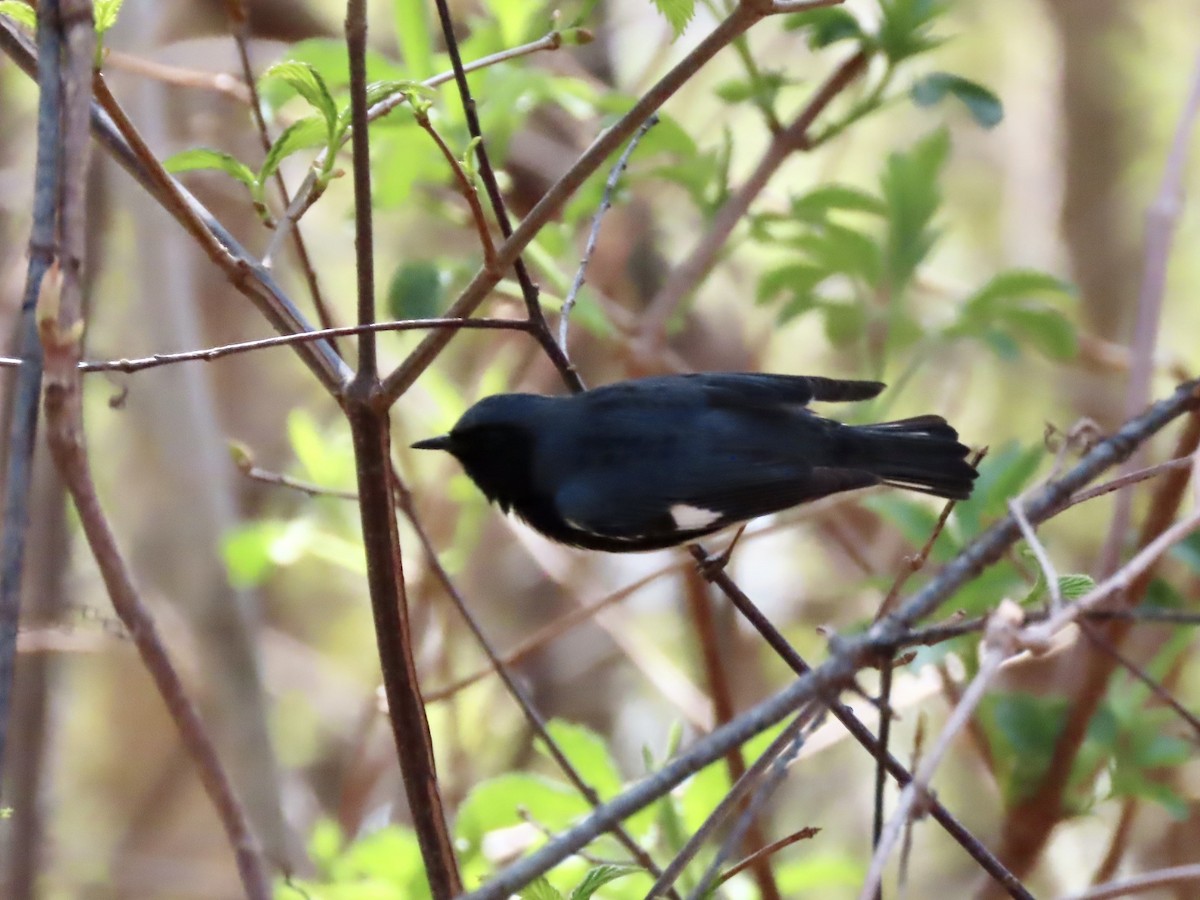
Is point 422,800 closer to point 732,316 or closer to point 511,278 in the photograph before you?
point 511,278

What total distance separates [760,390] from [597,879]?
1.07m

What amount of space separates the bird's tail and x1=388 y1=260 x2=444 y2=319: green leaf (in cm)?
75

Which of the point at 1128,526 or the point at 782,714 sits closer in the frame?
the point at 782,714

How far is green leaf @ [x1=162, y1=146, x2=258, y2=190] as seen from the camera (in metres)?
1.31

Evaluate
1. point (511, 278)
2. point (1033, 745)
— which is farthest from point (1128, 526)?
point (511, 278)

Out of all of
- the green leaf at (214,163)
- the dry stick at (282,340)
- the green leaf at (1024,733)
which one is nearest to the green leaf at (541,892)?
the dry stick at (282,340)

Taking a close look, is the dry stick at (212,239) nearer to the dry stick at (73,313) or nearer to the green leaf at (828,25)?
the dry stick at (73,313)

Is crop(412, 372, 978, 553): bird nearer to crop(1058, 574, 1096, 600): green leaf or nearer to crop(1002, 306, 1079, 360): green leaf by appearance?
crop(1002, 306, 1079, 360): green leaf

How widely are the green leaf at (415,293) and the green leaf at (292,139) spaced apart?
55 centimetres

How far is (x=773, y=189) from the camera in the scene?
454cm

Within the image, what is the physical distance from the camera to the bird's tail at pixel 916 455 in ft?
6.47

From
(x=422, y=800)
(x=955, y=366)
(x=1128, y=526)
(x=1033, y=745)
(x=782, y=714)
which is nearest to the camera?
(x=782, y=714)

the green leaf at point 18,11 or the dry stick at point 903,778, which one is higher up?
the green leaf at point 18,11

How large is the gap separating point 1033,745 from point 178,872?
100 inches
